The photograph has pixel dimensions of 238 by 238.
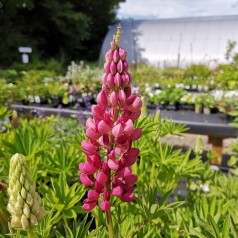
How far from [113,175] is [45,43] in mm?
17816

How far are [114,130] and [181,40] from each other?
1428 centimetres

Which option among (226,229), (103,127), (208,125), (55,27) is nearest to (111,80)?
(103,127)

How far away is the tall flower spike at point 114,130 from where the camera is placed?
78 cm

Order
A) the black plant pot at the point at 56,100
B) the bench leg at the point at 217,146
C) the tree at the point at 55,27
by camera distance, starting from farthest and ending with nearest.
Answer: the tree at the point at 55,27 → the black plant pot at the point at 56,100 → the bench leg at the point at 217,146

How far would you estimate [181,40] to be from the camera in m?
14.2

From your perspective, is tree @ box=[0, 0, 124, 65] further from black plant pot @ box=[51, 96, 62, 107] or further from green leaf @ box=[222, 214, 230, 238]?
green leaf @ box=[222, 214, 230, 238]

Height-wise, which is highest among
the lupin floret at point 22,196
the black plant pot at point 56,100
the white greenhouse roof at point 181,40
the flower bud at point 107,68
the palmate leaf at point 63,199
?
the white greenhouse roof at point 181,40

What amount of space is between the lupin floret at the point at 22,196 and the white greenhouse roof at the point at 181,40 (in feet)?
42.7

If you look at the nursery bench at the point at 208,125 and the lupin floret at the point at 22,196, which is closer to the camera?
the lupin floret at the point at 22,196

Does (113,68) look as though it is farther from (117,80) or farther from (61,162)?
(61,162)

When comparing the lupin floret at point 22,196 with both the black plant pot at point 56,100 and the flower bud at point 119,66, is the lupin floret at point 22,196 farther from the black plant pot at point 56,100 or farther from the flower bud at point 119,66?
the black plant pot at point 56,100

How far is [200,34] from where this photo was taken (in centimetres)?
1419

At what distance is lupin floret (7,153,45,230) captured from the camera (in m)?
0.70

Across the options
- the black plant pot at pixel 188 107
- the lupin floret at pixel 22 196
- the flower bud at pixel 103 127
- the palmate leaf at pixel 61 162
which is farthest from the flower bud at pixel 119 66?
the black plant pot at pixel 188 107
